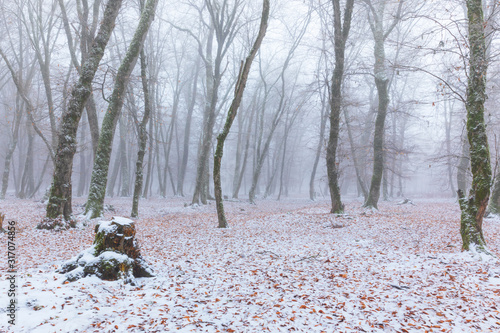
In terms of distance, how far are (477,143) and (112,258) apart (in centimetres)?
787

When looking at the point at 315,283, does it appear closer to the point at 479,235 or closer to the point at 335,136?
the point at 479,235

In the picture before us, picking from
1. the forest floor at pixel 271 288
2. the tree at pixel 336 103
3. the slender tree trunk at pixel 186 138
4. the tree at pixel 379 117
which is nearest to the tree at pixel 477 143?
the forest floor at pixel 271 288

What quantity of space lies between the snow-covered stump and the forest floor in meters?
0.19

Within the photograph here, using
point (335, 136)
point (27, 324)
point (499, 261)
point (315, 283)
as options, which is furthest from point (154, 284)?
point (335, 136)

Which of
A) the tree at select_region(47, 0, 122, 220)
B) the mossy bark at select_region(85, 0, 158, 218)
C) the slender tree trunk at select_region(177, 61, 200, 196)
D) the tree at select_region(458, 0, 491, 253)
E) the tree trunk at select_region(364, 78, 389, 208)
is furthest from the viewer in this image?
the slender tree trunk at select_region(177, 61, 200, 196)

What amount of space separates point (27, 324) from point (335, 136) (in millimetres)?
11505

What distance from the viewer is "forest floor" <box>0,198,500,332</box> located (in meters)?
3.54

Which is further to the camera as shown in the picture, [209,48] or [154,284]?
[209,48]

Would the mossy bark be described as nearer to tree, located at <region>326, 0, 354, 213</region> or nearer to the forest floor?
the forest floor

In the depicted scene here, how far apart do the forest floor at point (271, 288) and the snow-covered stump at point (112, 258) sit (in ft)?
0.63

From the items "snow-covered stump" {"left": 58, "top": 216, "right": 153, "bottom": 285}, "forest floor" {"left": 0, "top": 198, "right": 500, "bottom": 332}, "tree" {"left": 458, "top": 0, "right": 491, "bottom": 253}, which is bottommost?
"forest floor" {"left": 0, "top": 198, "right": 500, "bottom": 332}

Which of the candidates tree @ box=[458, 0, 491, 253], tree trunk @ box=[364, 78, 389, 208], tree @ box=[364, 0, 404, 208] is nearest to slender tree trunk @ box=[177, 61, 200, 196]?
A: tree @ box=[364, 0, 404, 208]

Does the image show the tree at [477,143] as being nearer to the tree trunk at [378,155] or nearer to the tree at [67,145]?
the tree trunk at [378,155]

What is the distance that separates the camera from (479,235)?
6062 millimetres
